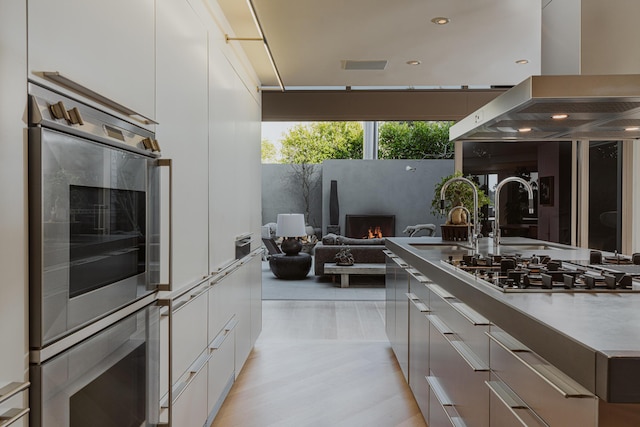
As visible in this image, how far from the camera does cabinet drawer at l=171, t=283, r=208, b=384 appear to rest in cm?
199

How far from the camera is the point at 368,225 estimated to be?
440 inches

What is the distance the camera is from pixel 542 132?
287 cm

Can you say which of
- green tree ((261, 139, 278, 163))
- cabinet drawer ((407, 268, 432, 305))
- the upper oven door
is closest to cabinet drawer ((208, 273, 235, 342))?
the upper oven door

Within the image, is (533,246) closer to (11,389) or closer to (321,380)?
(321,380)

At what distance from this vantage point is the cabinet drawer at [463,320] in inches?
66.0

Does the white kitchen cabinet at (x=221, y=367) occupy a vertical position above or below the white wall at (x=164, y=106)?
below

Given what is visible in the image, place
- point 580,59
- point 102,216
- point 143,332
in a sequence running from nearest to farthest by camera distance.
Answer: point 102,216 → point 143,332 → point 580,59

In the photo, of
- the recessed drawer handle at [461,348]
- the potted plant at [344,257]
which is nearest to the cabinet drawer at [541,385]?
the recessed drawer handle at [461,348]

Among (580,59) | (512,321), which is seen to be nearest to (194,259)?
(512,321)

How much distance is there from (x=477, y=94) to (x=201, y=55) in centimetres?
460

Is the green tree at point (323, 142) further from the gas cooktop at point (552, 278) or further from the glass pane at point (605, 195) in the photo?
the gas cooktop at point (552, 278)

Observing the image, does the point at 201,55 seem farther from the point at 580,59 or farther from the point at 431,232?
the point at 431,232

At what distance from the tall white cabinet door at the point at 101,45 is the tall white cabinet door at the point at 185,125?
0.48ft

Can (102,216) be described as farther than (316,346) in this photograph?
No
